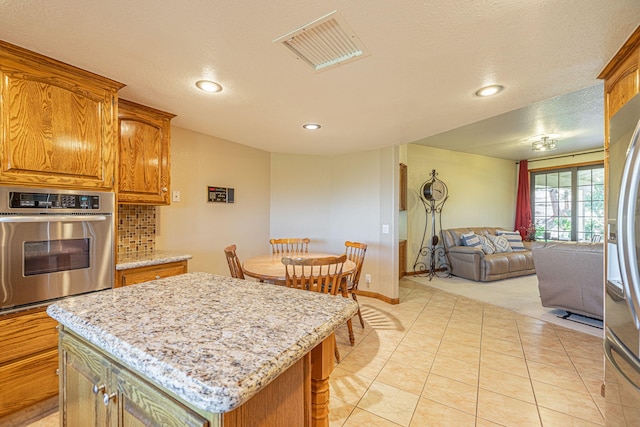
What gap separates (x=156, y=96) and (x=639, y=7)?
2865 mm

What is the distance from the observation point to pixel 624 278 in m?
1.00

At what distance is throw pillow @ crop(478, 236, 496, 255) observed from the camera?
507 cm

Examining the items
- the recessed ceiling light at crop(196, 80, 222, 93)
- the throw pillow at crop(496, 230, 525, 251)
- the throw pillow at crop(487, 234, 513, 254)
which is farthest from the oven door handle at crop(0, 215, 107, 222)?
the throw pillow at crop(496, 230, 525, 251)

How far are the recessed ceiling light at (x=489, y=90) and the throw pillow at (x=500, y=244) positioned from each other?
4.05 m

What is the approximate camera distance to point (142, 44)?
1528mm

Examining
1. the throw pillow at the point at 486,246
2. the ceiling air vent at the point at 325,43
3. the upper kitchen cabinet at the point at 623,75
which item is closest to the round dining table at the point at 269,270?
the ceiling air vent at the point at 325,43

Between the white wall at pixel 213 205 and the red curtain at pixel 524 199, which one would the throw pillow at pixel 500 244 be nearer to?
the red curtain at pixel 524 199

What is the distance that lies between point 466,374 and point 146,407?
2182 mm

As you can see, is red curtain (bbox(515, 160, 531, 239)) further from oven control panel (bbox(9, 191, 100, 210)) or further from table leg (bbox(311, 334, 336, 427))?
oven control panel (bbox(9, 191, 100, 210))

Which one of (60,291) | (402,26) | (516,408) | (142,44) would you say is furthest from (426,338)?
(142,44)

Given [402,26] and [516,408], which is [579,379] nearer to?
[516,408]

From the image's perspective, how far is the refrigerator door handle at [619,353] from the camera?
3.34 ft

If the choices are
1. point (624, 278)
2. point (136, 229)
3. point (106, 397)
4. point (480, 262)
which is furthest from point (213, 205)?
point (480, 262)

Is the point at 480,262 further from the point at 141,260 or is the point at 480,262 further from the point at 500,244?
the point at 141,260
